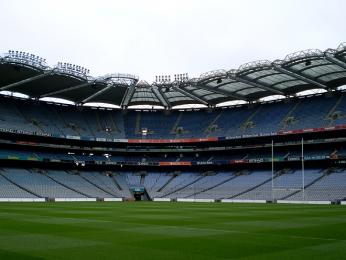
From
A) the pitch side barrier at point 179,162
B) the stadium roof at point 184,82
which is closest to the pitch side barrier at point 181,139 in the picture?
the pitch side barrier at point 179,162

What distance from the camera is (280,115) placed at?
86.2 meters

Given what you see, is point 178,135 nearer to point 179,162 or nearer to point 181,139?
point 181,139

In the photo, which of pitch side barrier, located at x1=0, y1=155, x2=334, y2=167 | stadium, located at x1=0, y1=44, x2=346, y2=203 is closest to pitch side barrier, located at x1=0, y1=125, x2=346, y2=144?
stadium, located at x1=0, y1=44, x2=346, y2=203

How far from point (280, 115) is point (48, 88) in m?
45.4

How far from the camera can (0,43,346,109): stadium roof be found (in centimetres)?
6550

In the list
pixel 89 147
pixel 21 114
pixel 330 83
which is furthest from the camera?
pixel 89 147

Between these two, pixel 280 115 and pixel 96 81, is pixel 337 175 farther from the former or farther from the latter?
pixel 96 81

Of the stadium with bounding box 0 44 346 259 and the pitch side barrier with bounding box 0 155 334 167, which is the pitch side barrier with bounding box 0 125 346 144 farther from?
the pitch side barrier with bounding box 0 155 334 167

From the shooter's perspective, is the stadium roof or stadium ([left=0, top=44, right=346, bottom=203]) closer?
the stadium roof

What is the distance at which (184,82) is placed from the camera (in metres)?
77.4

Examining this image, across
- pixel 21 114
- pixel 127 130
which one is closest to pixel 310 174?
pixel 127 130

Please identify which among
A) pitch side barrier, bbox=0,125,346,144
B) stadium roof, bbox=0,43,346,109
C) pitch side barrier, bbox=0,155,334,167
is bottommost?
pitch side barrier, bbox=0,155,334,167

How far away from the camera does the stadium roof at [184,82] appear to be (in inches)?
2579

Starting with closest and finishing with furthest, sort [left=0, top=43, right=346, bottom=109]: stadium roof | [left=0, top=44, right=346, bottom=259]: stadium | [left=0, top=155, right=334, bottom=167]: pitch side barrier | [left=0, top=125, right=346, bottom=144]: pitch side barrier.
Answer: [left=0, top=43, right=346, bottom=109]: stadium roof < [left=0, top=44, right=346, bottom=259]: stadium < [left=0, top=125, right=346, bottom=144]: pitch side barrier < [left=0, top=155, right=334, bottom=167]: pitch side barrier
